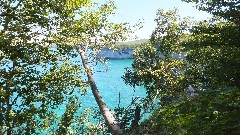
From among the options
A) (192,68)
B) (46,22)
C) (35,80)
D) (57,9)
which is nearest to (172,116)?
(57,9)

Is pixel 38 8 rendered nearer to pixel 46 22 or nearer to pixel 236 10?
pixel 46 22

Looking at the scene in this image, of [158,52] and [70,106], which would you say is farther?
[158,52]

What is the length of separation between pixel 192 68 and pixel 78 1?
1776 centimetres

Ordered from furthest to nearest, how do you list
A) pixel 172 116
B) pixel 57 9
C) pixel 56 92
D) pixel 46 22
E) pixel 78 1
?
pixel 78 1, pixel 56 92, pixel 46 22, pixel 57 9, pixel 172 116

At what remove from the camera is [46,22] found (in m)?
9.76

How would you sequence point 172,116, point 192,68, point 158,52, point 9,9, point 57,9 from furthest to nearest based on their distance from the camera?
point 158,52, point 192,68, point 57,9, point 9,9, point 172,116

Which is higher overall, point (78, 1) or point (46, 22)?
point (78, 1)

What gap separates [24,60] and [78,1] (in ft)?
15.6

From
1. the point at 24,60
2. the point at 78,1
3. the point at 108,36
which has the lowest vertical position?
the point at 24,60

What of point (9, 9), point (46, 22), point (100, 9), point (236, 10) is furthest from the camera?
point (100, 9)

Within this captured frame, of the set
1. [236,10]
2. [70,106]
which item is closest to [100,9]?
[70,106]

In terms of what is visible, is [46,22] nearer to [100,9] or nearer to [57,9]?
[57,9]

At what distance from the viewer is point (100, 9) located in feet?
71.6

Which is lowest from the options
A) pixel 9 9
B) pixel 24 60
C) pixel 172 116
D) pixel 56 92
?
pixel 172 116
